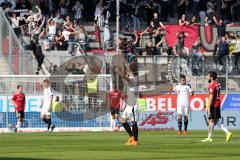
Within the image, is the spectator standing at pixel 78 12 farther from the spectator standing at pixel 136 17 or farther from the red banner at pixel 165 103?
the red banner at pixel 165 103

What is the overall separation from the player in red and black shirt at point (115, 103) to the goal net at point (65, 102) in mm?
336

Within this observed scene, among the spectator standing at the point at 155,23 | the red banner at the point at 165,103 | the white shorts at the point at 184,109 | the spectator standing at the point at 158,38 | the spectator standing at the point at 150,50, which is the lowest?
the red banner at the point at 165,103

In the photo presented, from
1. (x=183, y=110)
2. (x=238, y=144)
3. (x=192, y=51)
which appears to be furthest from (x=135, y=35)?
(x=238, y=144)

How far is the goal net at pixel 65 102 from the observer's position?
4200 centimetres

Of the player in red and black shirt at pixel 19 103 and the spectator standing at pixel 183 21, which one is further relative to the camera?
the spectator standing at pixel 183 21

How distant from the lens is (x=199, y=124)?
42.3m

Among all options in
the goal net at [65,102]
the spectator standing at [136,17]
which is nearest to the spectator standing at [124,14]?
the spectator standing at [136,17]

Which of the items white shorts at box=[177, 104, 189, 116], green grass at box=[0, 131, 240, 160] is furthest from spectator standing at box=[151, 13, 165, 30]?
green grass at box=[0, 131, 240, 160]

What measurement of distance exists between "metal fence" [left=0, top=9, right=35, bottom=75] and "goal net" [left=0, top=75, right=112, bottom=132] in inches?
32.5

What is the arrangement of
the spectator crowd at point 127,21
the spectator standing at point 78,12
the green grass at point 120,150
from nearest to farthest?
1. the green grass at point 120,150
2. the spectator crowd at point 127,21
3. the spectator standing at point 78,12

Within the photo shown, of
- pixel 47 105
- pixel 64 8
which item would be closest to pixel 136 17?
pixel 64 8

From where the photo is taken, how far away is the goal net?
138ft

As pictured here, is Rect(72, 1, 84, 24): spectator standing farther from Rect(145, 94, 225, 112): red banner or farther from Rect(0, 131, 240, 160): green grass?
Rect(0, 131, 240, 160): green grass

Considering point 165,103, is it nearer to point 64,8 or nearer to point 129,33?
point 129,33
